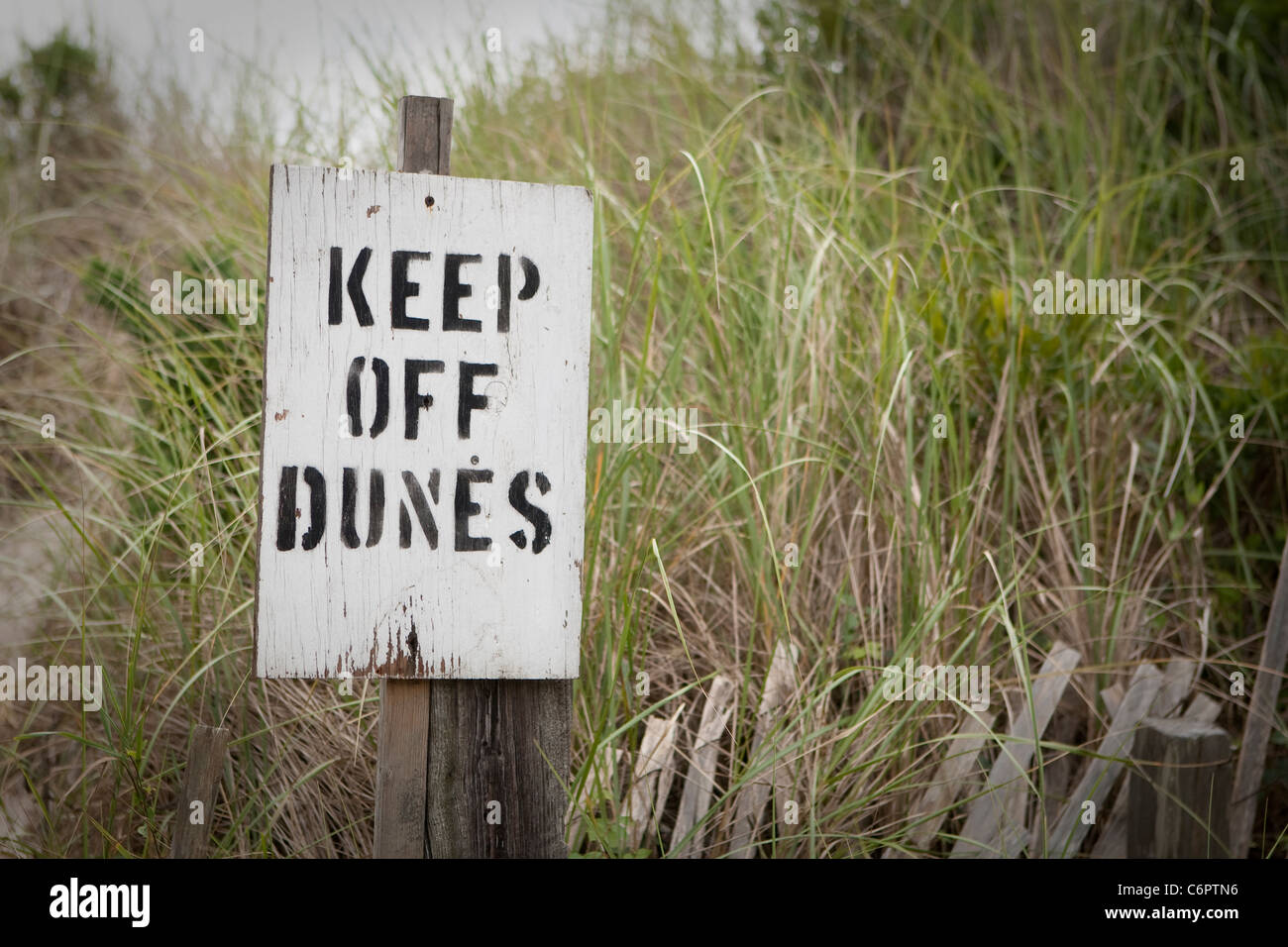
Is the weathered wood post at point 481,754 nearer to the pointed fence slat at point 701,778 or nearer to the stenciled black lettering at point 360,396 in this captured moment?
the stenciled black lettering at point 360,396

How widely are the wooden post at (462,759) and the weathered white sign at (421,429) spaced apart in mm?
81

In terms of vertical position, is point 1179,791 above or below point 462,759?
below

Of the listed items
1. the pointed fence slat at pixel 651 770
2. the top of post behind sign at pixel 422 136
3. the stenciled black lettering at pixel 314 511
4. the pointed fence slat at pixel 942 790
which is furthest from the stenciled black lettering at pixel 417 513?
the pointed fence slat at pixel 942 790

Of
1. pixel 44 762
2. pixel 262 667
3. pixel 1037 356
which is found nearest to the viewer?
pixel 262 667

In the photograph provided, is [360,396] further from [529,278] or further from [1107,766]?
[1107,766]

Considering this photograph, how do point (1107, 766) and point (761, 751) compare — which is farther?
point (1107, 766)

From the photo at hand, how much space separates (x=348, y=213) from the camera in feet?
4.76

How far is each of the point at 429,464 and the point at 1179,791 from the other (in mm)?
1844

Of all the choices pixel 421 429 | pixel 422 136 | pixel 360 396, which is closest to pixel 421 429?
pixel 421 429

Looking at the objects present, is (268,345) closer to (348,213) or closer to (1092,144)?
(348,213)

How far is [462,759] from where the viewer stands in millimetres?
1526

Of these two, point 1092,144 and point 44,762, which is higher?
point 1092,144

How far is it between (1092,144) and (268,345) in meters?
3.61
